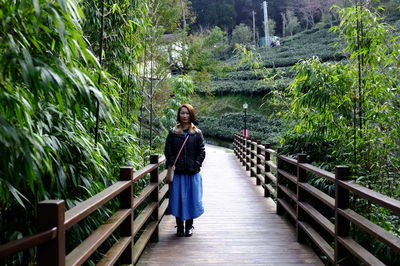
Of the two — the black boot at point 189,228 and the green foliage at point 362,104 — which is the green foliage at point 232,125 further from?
the black boot at point 189,228

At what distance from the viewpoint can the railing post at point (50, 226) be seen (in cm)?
157

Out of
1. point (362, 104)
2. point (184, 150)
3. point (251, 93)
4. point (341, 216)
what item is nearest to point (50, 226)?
point (341, 216)

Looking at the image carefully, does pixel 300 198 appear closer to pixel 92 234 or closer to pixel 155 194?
pixel 155 194

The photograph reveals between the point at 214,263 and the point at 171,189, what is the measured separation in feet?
3.35

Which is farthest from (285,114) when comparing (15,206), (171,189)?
(15,206)

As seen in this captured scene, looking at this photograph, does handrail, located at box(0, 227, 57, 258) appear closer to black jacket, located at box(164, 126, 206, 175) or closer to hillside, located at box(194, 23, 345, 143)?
black jacket, located at box(164, 126, 206, 175)

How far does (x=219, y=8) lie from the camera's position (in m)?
50.8

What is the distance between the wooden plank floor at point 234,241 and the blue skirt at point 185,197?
32 centimetres

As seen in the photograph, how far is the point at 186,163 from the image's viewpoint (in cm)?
414

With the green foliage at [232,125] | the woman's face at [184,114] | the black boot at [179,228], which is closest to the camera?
the woman's face at [184,114]

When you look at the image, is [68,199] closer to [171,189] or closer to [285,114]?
[171,189]

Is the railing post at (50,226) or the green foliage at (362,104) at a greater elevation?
the green foliage at (362,104)

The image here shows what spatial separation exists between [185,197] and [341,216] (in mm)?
1831

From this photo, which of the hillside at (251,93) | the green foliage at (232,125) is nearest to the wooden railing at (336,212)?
the hillside at (251,93)
